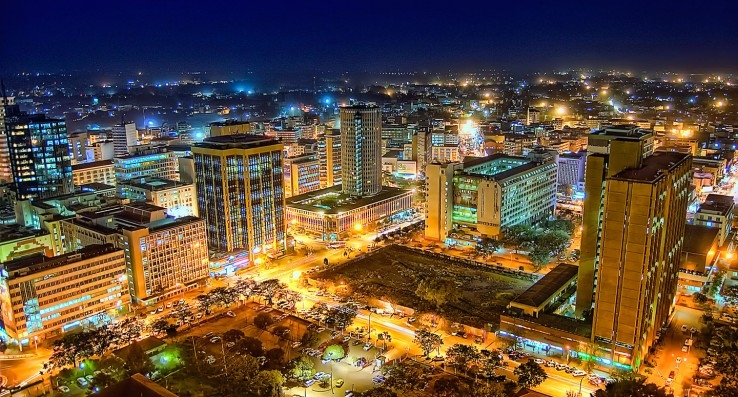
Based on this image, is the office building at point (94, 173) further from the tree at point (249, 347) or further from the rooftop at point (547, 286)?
the rooftop at point (547, 286)

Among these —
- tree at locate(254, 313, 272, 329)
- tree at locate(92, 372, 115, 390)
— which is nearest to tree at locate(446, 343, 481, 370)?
tree at locate(254, 313, 272, 329)

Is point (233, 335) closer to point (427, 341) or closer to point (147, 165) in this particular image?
point (427, 341)

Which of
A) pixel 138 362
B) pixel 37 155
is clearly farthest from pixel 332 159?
pixel 138 362

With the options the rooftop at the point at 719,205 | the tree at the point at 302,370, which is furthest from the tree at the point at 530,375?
the rooftop at the point at 719,205

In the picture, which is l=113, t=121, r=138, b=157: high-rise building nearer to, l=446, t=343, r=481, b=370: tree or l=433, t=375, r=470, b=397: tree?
l=446, t=343, r=481, b=370: tree

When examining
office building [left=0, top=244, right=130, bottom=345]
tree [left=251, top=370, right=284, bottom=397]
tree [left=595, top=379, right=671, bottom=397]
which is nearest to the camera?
tree [left=595, top=379, right=671, bottom=397]

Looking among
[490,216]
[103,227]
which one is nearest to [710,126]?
[490,216]

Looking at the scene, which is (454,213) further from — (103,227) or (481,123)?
(481,123)
